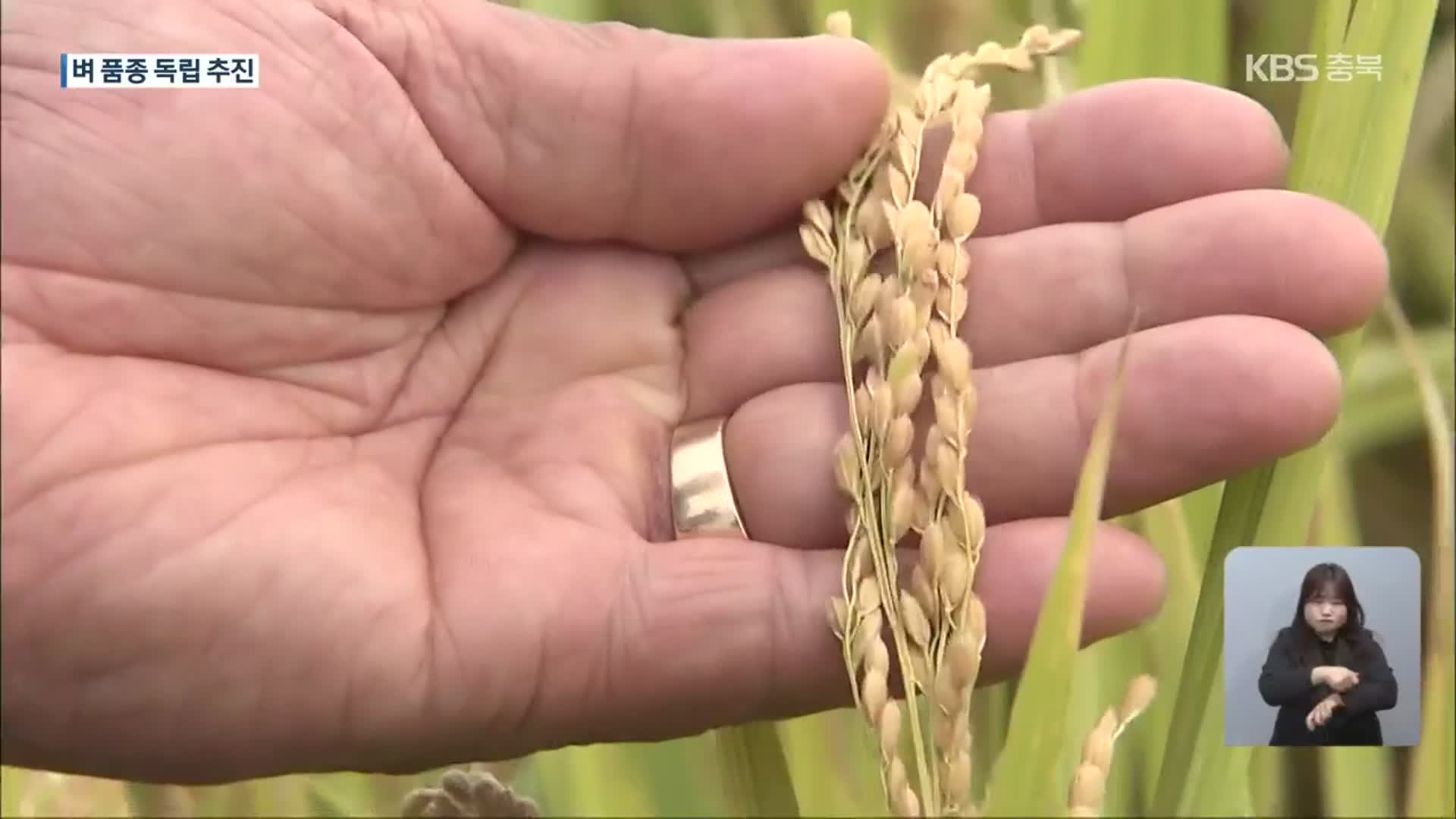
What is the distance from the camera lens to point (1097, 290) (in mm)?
508

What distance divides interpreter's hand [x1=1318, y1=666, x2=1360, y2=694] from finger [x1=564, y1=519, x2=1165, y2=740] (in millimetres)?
100

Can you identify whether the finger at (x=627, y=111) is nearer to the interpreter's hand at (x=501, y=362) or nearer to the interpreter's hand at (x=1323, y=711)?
the interpreter's hand at (x=501, y=362)

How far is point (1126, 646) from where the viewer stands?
0.58 metres

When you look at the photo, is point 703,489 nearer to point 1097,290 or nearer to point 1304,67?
point 1097,290

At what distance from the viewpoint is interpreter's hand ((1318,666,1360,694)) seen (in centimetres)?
54

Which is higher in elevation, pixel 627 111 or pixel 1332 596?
pixel 627 111

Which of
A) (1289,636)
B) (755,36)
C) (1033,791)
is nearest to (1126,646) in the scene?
(1289,636)

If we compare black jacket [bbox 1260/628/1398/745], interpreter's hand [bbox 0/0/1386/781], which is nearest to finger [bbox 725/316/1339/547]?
interpreter's hand [bbox 0/0/1386/781]

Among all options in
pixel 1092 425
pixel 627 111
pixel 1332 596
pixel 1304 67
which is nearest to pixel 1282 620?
pixel 1332 596

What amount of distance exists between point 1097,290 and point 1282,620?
0.17 m

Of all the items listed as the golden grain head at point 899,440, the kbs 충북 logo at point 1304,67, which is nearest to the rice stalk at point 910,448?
the golden grain head at point 899,440

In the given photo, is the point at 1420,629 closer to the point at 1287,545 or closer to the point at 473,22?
the point at 1287,545

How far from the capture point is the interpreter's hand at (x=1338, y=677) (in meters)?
0.54

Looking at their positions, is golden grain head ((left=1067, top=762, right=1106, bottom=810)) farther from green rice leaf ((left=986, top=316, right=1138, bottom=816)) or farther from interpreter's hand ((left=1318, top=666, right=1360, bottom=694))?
interpreter's hand ((left=1318, top=666, right=1360, bottom=694))
